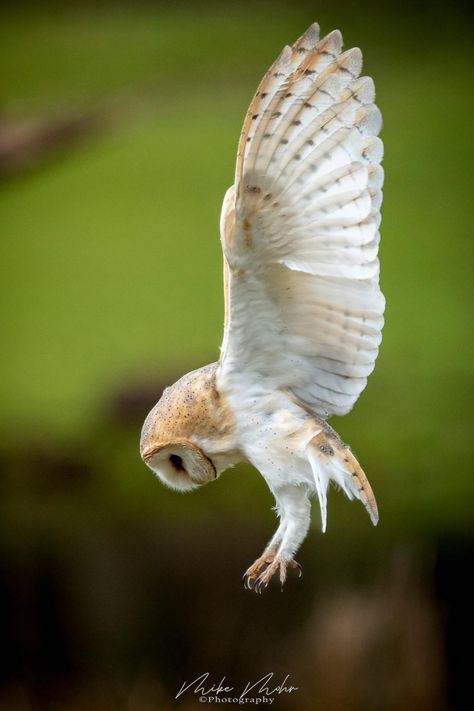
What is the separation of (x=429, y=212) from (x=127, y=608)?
18.9ft

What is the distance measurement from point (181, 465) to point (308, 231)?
1.56 ft

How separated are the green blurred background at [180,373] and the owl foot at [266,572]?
3.17 metres

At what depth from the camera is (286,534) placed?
5.98 feet

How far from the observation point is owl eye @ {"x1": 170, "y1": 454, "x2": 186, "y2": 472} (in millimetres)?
1859

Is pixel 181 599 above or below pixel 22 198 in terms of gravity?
below

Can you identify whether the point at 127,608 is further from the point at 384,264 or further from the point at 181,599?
the point at 384,264

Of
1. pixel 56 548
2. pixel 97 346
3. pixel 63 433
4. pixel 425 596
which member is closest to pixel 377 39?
pixel 97 346

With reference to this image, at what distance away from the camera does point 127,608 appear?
6.12 meters
